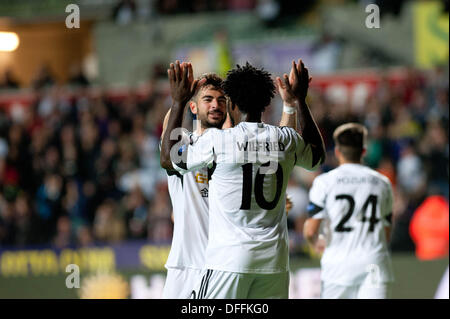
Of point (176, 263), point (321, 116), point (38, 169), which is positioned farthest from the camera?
point (38, 169)

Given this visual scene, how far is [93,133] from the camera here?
14.3 meters

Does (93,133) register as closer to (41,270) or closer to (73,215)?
(73,215)

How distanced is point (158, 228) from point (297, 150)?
22.9 feet

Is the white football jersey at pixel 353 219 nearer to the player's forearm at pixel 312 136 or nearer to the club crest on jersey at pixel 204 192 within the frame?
the club crest on jersey at pixel 204 192

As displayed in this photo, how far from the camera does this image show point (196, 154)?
15.7ft

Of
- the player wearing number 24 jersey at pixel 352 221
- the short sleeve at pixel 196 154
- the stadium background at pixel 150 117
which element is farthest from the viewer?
the stadium background at pixel 150 117

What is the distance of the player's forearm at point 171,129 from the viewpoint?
4.81 m

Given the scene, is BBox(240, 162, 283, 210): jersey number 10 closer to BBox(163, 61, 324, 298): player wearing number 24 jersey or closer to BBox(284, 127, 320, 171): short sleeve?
BBox(163, 61, 324, 298): player wearing number 24 jersey

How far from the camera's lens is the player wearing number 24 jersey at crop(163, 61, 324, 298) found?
4.64 meters

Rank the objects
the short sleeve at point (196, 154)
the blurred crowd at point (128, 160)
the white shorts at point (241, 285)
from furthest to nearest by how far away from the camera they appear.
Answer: the blurred crowd at point (128, 160)
the short sleeve at point (196, 154)
the white shorts at point (241, 285)

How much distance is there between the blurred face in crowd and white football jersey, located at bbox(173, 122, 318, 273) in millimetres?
515

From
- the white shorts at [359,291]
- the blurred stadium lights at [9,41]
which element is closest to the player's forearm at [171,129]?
the white shorts at [359,291]

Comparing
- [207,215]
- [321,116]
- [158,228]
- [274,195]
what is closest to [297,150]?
[274,195]

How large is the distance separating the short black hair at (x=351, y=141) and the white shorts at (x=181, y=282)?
188cm
